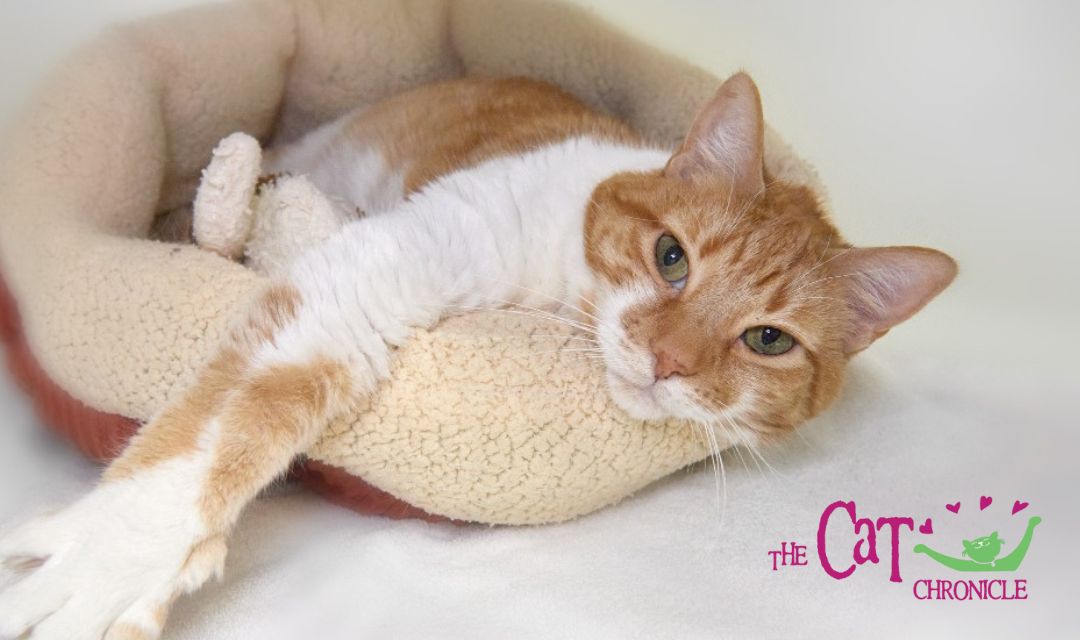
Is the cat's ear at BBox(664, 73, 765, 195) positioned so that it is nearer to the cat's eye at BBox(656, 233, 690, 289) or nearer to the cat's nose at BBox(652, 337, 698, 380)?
the cat's eye at BBox(656, 233, 690, 289)

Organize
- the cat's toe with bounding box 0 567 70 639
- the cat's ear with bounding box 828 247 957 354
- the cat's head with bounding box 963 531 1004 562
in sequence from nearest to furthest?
1. the cat's toe with bounding box 0 567 70 639
2. the cat's ear with bounding box 828 247 957 354
3. the cat's head with bounding box 963 531 1004 562

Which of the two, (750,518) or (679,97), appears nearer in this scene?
(750,518)

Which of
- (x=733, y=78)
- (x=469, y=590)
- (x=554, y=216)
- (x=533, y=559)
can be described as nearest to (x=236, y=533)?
(x=469, y=590)

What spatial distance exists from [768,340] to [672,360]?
0.74 ft

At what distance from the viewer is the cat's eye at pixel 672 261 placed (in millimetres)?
1683

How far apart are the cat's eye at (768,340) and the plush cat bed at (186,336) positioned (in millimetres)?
206

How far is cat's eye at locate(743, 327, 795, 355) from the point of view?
65.6 inches

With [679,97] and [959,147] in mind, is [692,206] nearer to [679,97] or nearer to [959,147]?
[679,97]

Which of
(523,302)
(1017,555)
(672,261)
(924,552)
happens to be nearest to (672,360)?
(672,261)

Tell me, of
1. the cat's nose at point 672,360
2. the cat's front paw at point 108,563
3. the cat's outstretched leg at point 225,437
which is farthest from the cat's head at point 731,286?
the cat's front paw at point 108,563

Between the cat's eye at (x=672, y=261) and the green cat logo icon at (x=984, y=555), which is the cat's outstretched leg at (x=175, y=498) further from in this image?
the green cat logo icon at (x=984, y=555)

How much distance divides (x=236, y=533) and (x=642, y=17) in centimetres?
167

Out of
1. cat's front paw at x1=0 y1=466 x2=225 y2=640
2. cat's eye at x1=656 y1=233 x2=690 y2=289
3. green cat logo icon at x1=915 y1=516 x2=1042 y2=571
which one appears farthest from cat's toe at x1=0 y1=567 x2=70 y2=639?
green cat logo icon at x1=915 y1=516 x2=1042 y2=571

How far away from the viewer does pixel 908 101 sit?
246cm
